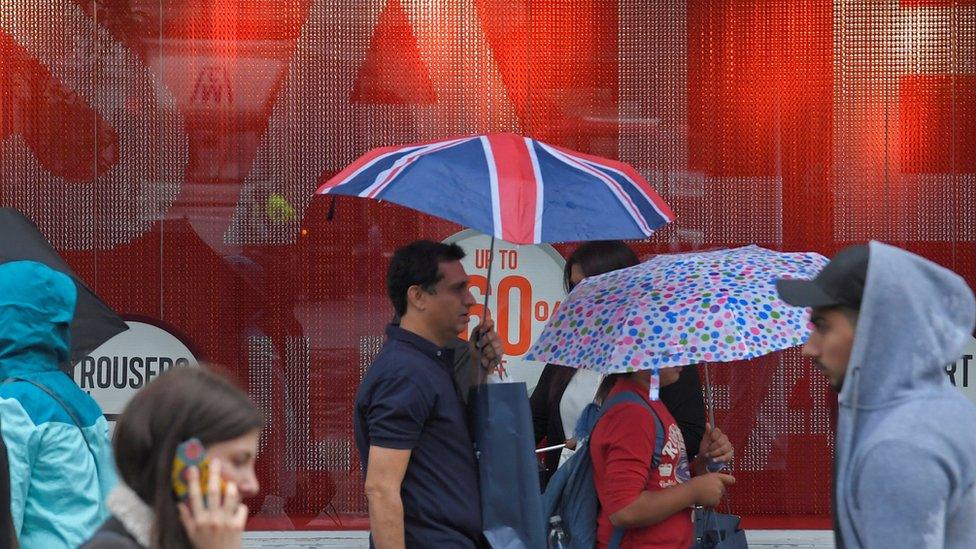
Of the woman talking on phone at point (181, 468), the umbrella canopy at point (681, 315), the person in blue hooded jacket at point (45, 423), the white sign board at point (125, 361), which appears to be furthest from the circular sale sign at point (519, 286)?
the woman talking on phone at point (181, 468)

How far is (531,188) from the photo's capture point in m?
3.86

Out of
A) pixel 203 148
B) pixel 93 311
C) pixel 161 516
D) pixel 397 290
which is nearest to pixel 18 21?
pixel 203 148

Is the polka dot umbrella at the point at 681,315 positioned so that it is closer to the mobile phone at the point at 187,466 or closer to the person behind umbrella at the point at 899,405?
the person behind umbrella at the point at 899,405

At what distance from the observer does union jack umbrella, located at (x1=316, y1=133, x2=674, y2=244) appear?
3715 mm

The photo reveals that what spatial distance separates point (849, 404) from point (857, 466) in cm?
14

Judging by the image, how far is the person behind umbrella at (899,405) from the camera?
2543 millimetres

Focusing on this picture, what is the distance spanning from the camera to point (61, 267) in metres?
4.92

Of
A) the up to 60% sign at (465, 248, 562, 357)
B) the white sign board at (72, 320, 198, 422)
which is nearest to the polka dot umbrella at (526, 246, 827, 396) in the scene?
the up to 60% sign at (465, 248, 562, 357)

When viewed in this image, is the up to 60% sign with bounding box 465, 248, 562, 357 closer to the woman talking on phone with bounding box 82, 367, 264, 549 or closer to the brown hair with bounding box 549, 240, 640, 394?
the brown hair with bounding box 549, 240, 640, 394

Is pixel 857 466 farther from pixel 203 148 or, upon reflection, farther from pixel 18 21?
pixel 18 21

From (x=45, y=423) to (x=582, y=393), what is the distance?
2.05 m

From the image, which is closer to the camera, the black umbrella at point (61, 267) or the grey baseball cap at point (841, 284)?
the grey baseball cap at point (841, 284)

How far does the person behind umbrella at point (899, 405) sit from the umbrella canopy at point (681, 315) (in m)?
1.18

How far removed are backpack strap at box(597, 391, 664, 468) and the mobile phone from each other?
2096 mm
